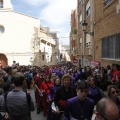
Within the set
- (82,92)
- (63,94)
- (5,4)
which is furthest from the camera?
(5,4)

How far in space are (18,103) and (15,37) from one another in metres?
33.9

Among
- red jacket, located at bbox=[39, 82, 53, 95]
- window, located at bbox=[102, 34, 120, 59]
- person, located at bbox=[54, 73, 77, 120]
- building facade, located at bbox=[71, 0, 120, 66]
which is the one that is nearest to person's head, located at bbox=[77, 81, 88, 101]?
person, located at bbox=[54, 73, 77, 120]

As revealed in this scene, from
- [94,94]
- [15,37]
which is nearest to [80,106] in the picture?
[94,94]

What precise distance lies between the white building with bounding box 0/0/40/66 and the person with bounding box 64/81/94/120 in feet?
110

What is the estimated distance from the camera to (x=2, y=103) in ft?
16.4

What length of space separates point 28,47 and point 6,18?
4.95 meters

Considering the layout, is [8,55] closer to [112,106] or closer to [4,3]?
[4,3]

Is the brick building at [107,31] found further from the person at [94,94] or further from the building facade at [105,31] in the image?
the person at [94,94]

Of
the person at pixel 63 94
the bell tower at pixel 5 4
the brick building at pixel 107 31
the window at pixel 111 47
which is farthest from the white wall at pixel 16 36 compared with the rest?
the person at pixel 63 94

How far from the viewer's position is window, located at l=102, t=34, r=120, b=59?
1478cm

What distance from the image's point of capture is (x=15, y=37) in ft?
124

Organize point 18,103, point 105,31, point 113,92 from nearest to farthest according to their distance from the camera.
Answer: point 18,103, point 113,92, point 105,31

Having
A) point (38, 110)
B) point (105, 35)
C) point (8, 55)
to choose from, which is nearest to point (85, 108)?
point (38, 110)

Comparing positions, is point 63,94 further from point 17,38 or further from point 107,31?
point 17,38
